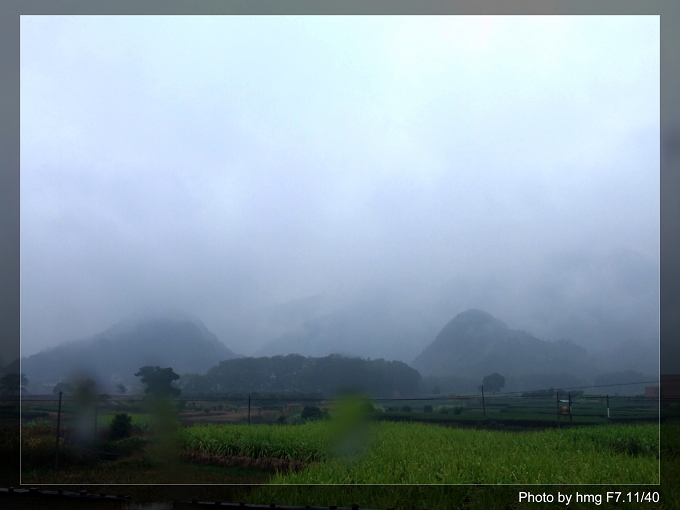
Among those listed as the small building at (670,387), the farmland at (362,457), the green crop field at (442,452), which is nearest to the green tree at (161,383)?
the farmland at (362,457)

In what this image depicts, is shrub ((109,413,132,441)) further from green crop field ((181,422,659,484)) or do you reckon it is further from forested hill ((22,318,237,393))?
green crop field ((181,422,659,484))

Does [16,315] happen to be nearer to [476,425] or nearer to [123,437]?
[123,437]

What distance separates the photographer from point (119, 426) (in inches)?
164

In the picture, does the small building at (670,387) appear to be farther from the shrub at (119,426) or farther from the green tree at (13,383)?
the green tree at (13,383)

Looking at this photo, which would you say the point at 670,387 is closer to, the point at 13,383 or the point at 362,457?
the point at 362,457

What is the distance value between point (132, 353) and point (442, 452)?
244cm

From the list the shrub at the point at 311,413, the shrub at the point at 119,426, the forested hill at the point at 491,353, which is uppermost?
the forested hill at the point at 491,353

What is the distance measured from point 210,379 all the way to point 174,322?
1.68 ft

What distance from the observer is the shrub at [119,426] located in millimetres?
4168

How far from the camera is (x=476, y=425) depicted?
4.10 meters

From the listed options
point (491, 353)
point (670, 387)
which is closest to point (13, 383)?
point (491, 353)

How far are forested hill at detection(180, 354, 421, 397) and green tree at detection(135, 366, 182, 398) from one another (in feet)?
0.26

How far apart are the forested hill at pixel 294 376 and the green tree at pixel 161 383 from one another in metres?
0.08

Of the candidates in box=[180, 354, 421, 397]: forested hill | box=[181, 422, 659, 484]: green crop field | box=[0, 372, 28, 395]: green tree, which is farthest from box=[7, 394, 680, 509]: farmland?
box=[0, 372, 28, 395]: green tree
